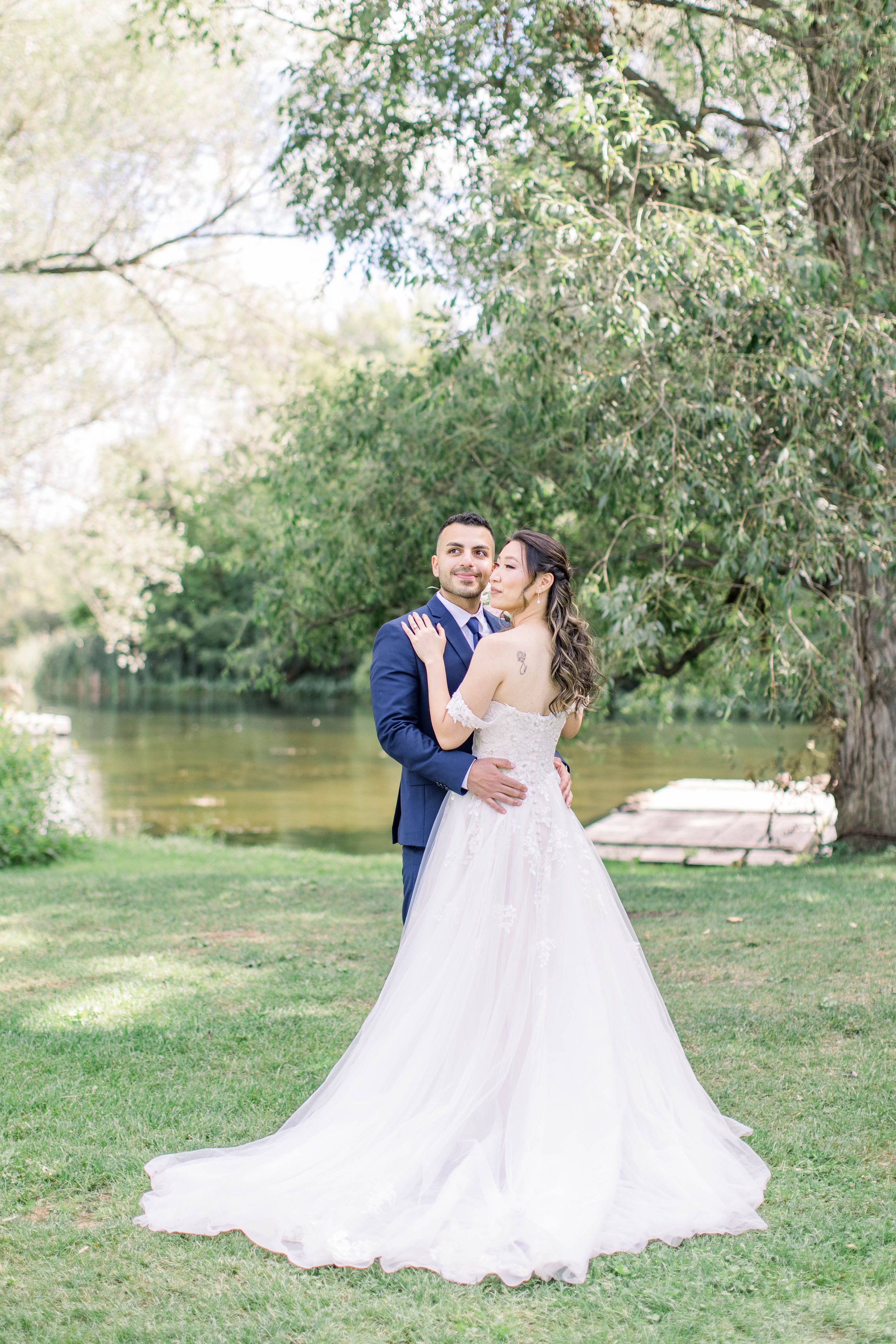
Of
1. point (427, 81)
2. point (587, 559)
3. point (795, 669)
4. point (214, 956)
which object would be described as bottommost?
point (214, 956)

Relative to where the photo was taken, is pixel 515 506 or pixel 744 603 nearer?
pixel 744 603

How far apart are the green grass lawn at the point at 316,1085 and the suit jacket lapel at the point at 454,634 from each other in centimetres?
182

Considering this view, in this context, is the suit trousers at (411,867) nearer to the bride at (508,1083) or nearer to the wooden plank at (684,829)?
the bride at (508,1083)

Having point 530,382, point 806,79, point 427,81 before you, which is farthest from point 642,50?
point 530,382

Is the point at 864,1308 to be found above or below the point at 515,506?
below

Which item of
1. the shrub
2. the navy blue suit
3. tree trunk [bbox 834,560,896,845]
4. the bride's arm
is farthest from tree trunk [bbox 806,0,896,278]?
the shrub

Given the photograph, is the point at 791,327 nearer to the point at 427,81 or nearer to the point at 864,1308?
the point at 427,81

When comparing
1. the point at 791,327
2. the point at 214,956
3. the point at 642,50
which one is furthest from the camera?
the point at 642,50

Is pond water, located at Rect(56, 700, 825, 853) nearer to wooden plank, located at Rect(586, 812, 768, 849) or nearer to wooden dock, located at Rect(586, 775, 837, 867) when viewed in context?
wooden dock, located at Rect(586, 775, 837, 867)

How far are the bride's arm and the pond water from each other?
21.2ft

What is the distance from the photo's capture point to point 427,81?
9148mm

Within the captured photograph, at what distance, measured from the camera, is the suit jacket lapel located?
3.98m

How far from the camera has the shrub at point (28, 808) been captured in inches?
419

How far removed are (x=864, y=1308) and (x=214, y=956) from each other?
4508mm
